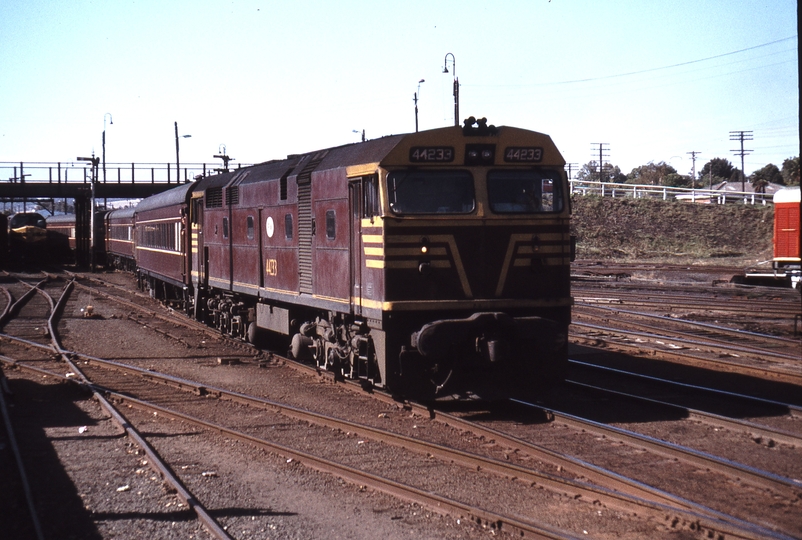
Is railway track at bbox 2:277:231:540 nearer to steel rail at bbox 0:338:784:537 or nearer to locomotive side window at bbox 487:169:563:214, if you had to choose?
steel rail at bbox 0:338:784:537

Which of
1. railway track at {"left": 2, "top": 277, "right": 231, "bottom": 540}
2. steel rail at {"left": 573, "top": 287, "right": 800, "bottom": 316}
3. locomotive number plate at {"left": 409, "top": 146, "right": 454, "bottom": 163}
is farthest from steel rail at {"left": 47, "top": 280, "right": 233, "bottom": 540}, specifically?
steel rail at {"left": 573, "top": 287, "right": 800, "bottom": 316}

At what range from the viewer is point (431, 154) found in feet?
33.3

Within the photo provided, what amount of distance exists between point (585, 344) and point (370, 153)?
755cm

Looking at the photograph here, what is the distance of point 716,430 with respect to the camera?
916 cm

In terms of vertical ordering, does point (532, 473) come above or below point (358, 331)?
below

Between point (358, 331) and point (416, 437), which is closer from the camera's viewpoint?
point (416, 437)

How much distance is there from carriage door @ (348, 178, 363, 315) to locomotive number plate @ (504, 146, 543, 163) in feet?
6.31

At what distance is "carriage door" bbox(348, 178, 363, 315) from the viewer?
422 inches

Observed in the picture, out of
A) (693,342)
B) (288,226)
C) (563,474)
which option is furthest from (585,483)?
(693,342)

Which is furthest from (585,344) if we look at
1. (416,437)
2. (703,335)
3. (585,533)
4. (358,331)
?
(585,533)

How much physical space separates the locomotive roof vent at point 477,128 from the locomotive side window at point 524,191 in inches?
19.7

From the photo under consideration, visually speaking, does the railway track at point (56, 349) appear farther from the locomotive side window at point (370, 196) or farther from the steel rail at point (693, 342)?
the steel rail at point (693, 342)

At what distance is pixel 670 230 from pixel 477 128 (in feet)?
137

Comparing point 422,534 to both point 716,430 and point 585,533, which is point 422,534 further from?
point 716,430
